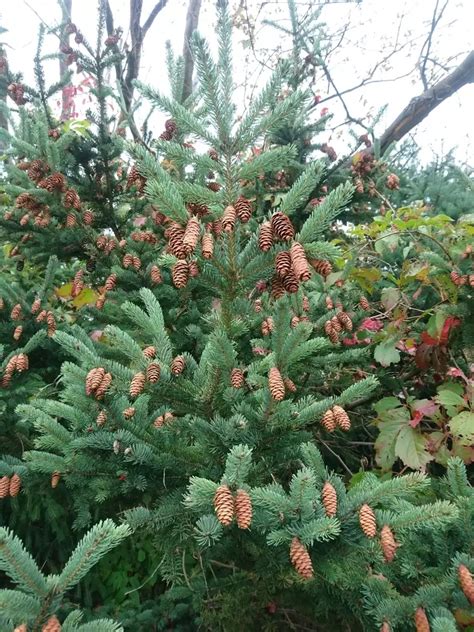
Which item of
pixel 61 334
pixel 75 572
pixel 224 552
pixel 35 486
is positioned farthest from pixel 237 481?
pixel 35 486

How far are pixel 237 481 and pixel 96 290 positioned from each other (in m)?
2.58

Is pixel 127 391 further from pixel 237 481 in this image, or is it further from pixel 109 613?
pixel 109 613

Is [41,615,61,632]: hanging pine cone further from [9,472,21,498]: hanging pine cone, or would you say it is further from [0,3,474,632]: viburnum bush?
→ [9,472,21,498]: hanging pine cone

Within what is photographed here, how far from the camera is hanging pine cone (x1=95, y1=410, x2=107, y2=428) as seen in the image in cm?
167

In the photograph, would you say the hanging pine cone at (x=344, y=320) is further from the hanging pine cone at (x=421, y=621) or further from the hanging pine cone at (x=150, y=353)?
the hanging pine cone at (x=421, y=621)

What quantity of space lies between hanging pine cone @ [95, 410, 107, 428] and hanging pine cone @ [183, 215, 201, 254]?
703 mm

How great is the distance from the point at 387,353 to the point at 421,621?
147cm

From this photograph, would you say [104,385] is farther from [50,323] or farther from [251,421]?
[50,323]

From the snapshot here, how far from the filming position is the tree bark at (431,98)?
229 inches

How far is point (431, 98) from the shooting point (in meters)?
5.81

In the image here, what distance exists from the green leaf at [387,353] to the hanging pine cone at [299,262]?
143cm

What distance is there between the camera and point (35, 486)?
90.4 inches

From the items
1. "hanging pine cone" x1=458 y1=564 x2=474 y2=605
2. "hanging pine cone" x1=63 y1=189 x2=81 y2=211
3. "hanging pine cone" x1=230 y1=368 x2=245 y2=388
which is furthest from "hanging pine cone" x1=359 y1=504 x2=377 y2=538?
"hanging pine cone" x1=63 y1=189 x2=81 y2=211

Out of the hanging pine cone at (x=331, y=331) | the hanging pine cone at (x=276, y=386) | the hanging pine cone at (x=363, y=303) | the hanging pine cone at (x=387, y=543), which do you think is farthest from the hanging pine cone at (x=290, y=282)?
the hanging pine cone at (x=363, y=303)
